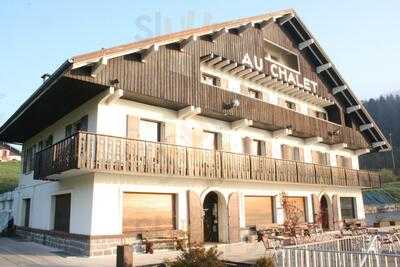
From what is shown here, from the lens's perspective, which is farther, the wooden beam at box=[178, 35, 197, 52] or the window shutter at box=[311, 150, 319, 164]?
the window shutter at box=[311, 150, 319, 164]

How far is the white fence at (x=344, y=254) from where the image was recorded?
27.5 ft

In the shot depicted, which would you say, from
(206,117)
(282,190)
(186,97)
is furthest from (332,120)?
(186,97)

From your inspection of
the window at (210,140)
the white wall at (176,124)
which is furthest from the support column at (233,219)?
the white wall at (176,124)

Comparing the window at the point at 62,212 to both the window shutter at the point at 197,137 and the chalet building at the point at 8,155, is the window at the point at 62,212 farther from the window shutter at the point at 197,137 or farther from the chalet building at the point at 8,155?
the chalet building at the point at 8,155

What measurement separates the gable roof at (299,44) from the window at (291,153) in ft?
20.3

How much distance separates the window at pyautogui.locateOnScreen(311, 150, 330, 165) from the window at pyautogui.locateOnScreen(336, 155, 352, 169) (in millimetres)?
1684

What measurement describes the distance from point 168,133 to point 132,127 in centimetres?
185

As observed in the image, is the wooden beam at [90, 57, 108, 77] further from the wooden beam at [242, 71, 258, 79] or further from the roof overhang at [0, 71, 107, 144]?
the wooden beam at [242, 71, 258, 79]

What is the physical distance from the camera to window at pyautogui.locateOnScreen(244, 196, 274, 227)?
67.4 feet

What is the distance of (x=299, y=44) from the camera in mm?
27031

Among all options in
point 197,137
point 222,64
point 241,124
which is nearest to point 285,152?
point 241,124

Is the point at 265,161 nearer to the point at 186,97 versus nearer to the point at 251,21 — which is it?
the point at 186,97

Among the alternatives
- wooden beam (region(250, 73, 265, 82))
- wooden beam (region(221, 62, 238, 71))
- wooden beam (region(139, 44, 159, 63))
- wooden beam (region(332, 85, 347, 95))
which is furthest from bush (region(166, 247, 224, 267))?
wooden beam (region(332, 85, 347, 95))

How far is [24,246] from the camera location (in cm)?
1791
